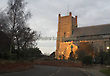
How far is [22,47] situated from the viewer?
25.5 metres

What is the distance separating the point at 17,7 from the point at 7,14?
1.91 m

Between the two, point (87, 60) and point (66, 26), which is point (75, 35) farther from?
point (87, 60)

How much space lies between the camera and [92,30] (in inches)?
3231

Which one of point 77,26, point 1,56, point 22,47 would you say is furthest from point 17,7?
point 77,26

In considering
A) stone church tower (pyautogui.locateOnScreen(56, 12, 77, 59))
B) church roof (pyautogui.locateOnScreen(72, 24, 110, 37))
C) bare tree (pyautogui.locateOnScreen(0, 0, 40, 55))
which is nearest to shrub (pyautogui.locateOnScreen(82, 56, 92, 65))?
bare tree (pyautogui.locateOnScreen(0, 0, 40, 55))

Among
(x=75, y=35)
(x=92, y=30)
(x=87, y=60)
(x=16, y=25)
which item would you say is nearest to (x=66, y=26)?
(x=75, y=35)

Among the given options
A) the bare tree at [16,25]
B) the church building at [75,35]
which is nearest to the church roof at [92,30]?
the church building at [75,35]

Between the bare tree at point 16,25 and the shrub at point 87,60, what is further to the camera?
the shrub at point 87,60

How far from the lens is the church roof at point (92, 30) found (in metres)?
76.5

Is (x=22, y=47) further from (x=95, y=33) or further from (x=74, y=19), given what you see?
(x=74, y=19)

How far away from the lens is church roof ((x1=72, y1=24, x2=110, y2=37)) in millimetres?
76500

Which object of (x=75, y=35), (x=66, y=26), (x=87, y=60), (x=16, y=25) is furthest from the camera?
(x=66, y=26)

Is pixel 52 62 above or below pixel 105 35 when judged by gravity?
below

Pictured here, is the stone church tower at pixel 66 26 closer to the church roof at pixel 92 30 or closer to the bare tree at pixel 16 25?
the church roof at pixel 92 30
